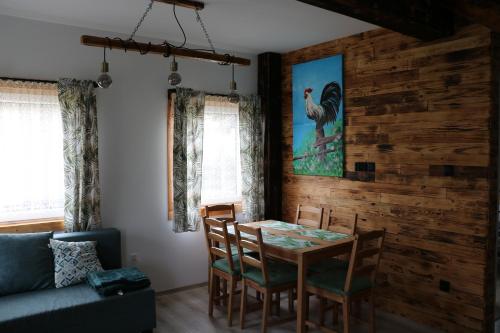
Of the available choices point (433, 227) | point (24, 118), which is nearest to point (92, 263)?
point (24, 118)

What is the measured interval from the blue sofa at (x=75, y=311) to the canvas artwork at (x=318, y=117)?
86.1 inches

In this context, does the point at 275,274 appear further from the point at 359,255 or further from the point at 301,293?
the point at 359,255

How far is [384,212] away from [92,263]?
2573 mm

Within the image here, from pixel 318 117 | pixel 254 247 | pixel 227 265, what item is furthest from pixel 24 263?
pixel 318 117

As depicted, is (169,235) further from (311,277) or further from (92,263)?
(311,277)

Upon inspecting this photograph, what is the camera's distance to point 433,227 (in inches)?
141

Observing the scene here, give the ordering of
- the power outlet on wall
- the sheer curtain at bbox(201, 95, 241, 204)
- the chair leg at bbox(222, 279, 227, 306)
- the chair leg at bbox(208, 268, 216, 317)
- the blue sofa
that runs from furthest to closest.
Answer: the sheer curtain at bbox(201, 95, 241, 204), the power outlet on wall, the chair leg at bbox(222, 279, 227, 306), the chair leg at bbox(208, 268, 216, 317), the blue sofa

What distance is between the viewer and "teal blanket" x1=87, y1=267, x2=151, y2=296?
3213mm

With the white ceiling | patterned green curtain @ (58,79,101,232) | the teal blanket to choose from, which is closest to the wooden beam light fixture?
the white ceiling

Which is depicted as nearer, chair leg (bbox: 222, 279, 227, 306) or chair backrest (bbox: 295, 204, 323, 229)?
chair leg (bbox: 222, 279, 227, 306)

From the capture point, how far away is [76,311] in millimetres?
3041

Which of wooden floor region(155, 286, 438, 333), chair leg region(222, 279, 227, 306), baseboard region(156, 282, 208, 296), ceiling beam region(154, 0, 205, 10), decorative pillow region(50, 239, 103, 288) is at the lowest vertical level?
wooden floor region(155, 286, 438, 333)

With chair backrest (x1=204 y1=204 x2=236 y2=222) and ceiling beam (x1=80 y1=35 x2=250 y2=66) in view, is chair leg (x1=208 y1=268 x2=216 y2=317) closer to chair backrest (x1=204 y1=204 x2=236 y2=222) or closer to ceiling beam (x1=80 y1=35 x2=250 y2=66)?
chair backrest (x1=204 y1=204 x2=236 y2=222)

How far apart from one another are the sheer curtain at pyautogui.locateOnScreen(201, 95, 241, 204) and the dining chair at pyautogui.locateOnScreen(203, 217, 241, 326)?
2.82 feet
